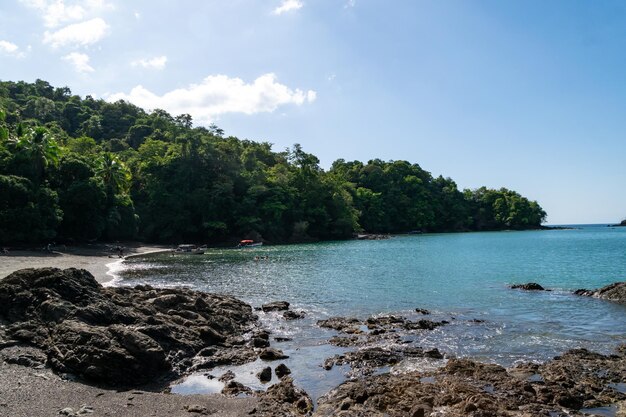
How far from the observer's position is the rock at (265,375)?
1469 centimetres

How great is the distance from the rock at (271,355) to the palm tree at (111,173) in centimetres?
6346

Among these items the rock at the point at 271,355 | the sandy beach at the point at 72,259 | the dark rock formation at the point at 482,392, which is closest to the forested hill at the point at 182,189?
the sandy beach at the point at 72,259

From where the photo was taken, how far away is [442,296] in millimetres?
32031

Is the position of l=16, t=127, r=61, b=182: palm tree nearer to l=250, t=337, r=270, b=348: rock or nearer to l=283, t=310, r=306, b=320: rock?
l=283, t=310, r=306, b=320: rock

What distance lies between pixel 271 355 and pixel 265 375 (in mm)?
2442

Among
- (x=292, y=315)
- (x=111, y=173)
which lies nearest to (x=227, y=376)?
(x=292, y=315)

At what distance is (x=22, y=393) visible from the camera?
1191 centimetres

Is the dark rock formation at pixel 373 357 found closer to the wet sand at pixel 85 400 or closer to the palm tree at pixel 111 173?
the wet sand at pixel 85 400

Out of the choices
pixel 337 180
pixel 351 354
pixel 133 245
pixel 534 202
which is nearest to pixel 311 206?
pixel 337 180

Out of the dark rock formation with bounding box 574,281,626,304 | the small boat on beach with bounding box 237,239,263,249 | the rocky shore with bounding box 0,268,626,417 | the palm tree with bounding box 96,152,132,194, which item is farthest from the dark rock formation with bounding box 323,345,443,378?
the small boat on beach with bounding box 237,239,263,249

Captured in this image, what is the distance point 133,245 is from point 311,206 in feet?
151

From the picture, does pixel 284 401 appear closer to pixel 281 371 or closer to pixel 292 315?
pixel 281 371

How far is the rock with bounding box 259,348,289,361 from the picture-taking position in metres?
17.2

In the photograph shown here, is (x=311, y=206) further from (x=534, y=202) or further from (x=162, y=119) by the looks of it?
(x=534, y=202)
